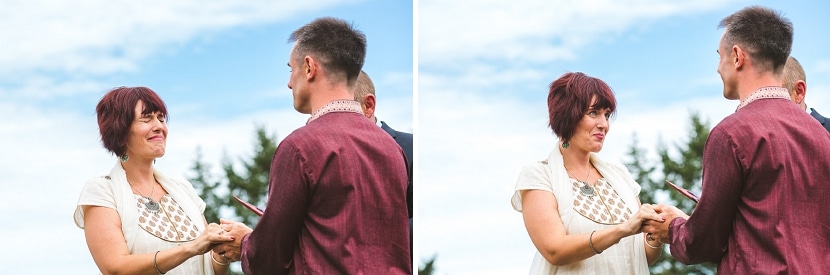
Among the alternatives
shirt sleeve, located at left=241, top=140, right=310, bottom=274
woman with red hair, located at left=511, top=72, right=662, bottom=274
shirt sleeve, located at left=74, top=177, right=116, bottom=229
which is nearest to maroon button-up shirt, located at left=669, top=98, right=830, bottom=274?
woman with red hair, located at left=511, top=72, right=662, bottom=274

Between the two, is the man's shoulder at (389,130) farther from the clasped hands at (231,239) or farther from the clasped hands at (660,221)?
the clasped hands at (660,221)

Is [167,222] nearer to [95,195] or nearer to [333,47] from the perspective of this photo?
[95,195]

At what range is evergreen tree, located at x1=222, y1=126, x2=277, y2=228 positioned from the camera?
47.1ft

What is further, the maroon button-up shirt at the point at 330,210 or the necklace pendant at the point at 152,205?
the necklace pendant at the point at 152,205

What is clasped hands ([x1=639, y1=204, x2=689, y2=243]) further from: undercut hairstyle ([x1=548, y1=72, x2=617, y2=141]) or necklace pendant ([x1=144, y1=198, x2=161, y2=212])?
necklace pendant ([x1=144, y1=198, x2=161, y2=212])

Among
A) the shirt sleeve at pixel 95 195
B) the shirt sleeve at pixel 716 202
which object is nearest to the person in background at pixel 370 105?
the shirt sleeve at pixel 95 195

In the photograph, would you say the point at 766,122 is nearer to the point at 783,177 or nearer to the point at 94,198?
the point at 783,177

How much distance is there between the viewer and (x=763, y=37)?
173 inches

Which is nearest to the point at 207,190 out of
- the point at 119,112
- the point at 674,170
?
the point at 674,170

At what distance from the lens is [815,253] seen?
13.9ft

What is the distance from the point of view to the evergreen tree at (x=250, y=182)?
14.4 metres

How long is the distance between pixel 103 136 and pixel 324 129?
1.00 m

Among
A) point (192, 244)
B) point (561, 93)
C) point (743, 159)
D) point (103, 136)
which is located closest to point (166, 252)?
point (192, 244)

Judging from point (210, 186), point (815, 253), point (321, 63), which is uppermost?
point (321, 63)
